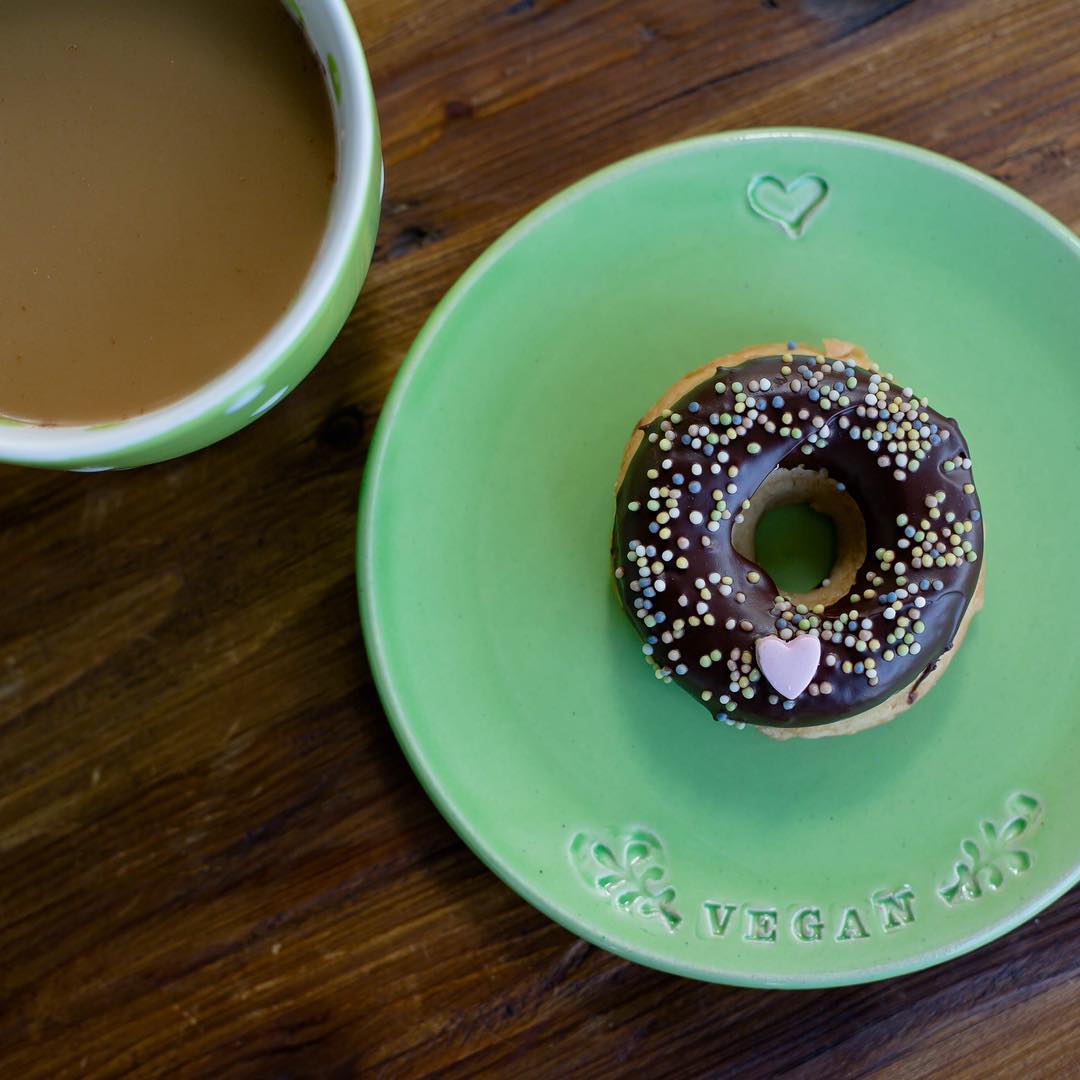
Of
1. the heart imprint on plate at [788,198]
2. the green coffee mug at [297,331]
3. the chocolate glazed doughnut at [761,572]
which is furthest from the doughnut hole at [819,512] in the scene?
the green coffee mug at [297,331]

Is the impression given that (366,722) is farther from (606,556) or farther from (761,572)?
(761,572)

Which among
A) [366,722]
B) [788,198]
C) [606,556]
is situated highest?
[788,198]

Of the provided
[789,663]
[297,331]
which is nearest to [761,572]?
[789,663]

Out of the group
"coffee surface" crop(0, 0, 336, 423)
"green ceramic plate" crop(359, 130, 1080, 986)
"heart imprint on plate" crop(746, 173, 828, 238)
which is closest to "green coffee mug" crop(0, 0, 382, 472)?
"coffee surface" crop(0, 0, 336, 423)

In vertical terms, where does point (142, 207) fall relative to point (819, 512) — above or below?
above

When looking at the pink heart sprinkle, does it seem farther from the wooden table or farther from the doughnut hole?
the wooden table

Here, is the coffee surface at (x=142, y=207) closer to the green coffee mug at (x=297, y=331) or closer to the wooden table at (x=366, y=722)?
the green coffee mug at (x=297, y=331)
